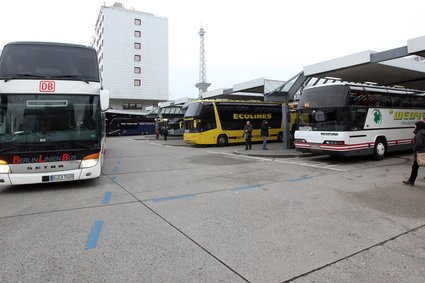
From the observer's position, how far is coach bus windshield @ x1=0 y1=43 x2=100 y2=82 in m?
6.86

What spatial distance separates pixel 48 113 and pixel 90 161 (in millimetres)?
1563

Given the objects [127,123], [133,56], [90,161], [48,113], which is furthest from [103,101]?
[133,56]

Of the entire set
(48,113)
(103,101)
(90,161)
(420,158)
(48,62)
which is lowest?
(90,161)

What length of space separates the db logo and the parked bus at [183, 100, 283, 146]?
13.0 m

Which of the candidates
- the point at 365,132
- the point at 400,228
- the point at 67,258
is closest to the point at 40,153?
the point at 67,258

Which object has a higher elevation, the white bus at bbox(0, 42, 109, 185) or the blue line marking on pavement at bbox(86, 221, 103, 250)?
the white bus at bbox(0, 42, 109, 185)

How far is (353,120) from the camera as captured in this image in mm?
10969

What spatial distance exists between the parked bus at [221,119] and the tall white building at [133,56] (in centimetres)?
3974

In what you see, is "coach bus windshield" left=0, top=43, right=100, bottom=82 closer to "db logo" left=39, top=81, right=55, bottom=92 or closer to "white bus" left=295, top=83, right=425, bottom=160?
"db logo" left=39, top=81, right=55, bottom=92

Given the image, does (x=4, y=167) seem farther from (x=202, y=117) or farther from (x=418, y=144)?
(x=202, y=117)

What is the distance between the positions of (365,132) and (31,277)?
1192 centimetres

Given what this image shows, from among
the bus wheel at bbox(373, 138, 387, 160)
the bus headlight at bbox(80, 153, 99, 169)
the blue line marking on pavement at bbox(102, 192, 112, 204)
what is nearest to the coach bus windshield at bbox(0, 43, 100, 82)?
→ the bus headlight at bbox(80, 153, 99, 169)

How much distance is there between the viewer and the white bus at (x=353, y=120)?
1089 centimetres

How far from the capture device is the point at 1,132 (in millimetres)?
6562
